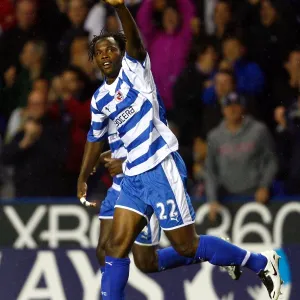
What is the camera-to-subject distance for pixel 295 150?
834 centimetres

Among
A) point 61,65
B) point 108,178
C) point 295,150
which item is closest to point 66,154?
point 108,178

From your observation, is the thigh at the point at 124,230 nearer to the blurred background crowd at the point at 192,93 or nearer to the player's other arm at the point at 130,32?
the player's other arm at the point at 130,32

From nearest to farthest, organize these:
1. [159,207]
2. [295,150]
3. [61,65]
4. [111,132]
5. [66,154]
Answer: [159,207]
[111,132]
[295,150]
[66,154]
[61,65]

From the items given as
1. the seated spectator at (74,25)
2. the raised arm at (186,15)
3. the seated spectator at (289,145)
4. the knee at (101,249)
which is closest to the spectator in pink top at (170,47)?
the raised arm at (186,15)

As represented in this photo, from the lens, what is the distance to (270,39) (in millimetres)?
9070

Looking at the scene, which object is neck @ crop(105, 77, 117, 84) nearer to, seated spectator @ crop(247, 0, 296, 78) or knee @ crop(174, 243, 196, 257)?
knee @ crop(174, 243, 196, 257)

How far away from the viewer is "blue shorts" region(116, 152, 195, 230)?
257 inches

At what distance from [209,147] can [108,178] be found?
95cm

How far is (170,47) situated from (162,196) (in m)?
3.12

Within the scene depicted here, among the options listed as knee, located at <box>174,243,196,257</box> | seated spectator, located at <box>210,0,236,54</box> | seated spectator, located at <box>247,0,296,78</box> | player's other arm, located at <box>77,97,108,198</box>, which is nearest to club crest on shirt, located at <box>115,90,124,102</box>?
player's other arm, located at <box>77,97,108,198</box>

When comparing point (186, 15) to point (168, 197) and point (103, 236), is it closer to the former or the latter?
point (103, 236)

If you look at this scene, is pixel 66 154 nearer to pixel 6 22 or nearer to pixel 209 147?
pixel 209 147

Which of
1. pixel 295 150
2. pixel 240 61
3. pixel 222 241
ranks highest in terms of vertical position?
pixel 240 61

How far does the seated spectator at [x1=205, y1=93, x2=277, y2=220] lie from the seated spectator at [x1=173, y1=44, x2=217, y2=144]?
0.62m
